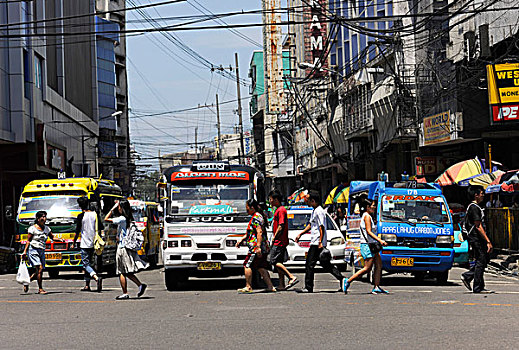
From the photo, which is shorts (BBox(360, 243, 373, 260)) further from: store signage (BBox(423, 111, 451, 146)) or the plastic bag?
store signage (BBox(423, 111, 451, 146))

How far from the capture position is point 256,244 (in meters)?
15.5

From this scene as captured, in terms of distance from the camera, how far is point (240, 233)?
16578 millimetres

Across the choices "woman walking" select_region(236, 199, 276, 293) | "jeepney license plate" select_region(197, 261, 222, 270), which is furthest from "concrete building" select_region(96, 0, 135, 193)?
"woman walking" select_region(236, 199, 276, 293)

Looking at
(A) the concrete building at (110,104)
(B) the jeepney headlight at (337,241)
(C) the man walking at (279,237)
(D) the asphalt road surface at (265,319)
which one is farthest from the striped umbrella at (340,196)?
(A) the concrete building at (110,104)

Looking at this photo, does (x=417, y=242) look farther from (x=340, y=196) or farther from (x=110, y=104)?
(x=110, y=104)

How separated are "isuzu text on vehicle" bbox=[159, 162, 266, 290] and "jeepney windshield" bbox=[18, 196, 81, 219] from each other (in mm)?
5270

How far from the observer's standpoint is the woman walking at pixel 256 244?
50.7ft

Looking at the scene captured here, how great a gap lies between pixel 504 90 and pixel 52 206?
48.3 feet

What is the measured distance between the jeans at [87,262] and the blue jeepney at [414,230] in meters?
5.87

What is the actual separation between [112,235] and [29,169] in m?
19.1

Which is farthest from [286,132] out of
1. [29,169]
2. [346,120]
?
[29,169]

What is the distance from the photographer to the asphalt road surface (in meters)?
9.62

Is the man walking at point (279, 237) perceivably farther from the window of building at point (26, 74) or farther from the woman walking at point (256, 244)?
the window of building at point (26, 74)

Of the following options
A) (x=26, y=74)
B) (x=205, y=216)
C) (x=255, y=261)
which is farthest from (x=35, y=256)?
(x=26, y=74)
